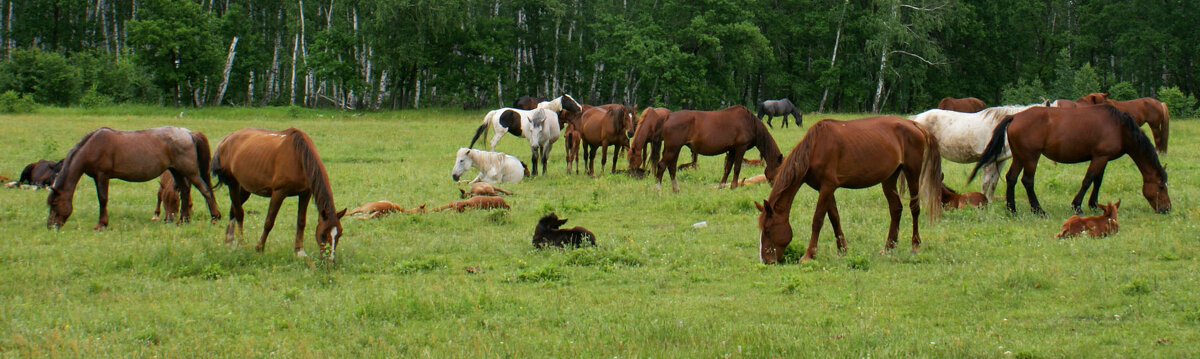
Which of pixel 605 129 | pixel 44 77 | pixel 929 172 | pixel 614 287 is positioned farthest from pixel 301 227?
pixel 44 77

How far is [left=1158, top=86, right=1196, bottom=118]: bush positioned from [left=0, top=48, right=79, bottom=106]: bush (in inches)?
1917

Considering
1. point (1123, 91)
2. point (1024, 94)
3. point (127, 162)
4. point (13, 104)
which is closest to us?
point (127, 162)

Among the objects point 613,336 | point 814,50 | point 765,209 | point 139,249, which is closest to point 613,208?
point 765,209

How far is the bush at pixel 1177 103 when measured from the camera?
36944 millimetres

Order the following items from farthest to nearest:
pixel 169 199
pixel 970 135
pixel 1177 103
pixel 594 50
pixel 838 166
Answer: pixel 594 50, pixel 1177 103, pixel 970 135, pixel 169 199, pixel 838 166

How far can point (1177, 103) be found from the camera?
3700cm

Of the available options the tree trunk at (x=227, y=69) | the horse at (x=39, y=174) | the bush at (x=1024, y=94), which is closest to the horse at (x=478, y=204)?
the horse at (x=39, y=174)

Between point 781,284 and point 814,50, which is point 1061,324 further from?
point 814,50

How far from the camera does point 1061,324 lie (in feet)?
20.6

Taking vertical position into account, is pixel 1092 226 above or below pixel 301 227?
above

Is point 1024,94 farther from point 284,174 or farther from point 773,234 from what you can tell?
point 284,174

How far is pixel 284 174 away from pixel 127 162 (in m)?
3.77

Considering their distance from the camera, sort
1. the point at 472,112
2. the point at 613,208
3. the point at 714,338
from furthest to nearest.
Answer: the point at 472,112 → the point at 613,208 → the point at 714,338

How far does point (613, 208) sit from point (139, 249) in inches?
259
